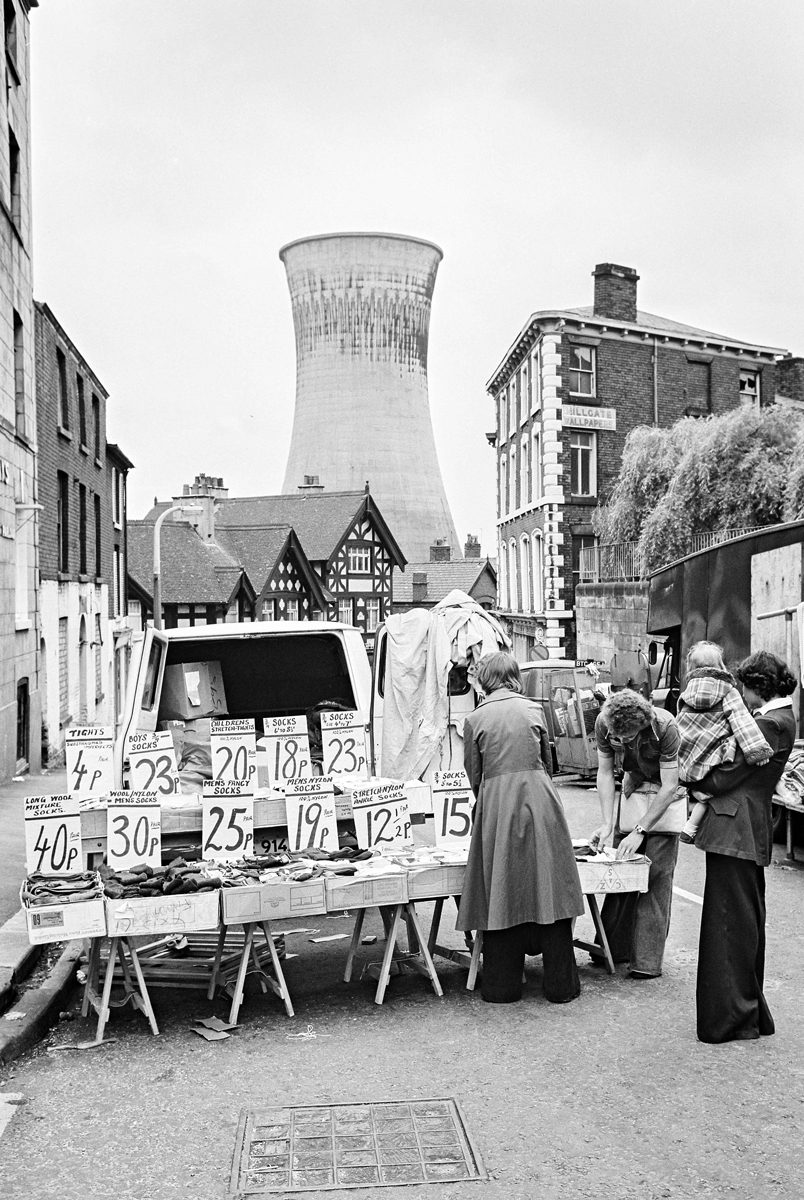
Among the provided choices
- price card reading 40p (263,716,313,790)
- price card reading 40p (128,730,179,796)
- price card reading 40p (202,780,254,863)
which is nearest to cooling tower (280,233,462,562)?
price card reading 40p (263,716,313,790)

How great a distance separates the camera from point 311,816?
7.29 meters

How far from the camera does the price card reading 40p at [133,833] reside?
6.96m

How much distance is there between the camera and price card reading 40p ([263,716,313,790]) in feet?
28.2

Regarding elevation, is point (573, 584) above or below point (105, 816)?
above

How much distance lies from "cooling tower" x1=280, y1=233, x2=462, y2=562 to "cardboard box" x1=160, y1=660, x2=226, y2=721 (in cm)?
5628

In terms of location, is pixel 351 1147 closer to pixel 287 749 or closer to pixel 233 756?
pixel 233 756

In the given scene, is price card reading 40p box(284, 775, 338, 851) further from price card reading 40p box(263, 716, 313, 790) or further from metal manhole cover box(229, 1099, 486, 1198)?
metal manhole cover box(229, 1099, 486, 1198)

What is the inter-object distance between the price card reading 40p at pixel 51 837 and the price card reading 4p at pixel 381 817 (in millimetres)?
1663

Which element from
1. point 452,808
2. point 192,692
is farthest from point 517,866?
point 192,692

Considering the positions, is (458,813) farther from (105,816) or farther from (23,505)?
(23,505)

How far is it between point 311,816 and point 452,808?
891 millimetres

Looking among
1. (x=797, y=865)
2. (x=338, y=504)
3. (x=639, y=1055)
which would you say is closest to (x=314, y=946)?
(x=639, y=1055)

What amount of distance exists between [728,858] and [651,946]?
139cm

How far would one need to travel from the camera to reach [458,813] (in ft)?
24.6
